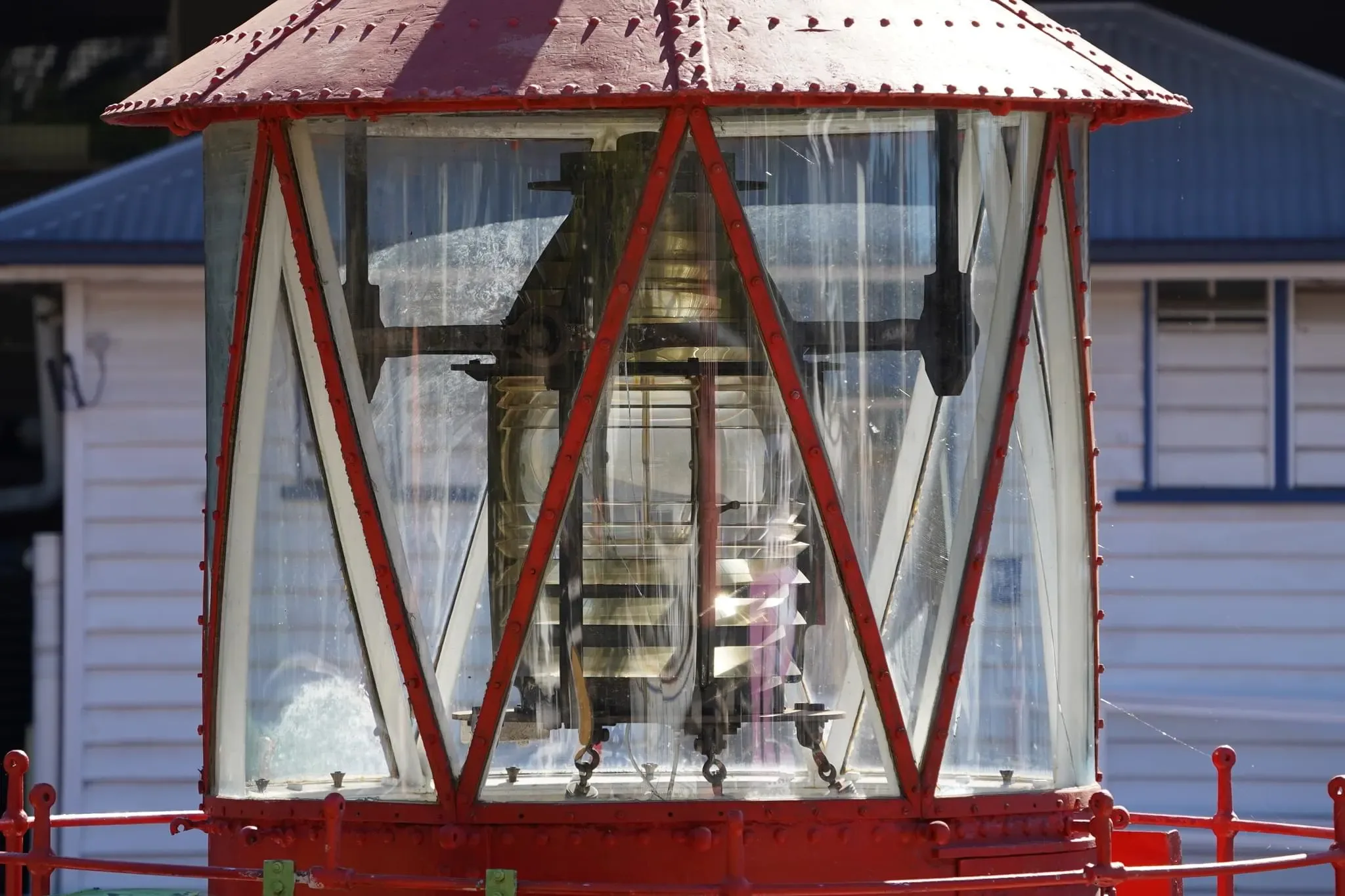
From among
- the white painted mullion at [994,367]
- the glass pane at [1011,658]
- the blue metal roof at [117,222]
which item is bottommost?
the glass pane at [1011,658]

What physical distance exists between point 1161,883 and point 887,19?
257 cm

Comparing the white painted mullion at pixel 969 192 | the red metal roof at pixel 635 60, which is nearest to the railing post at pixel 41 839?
the red metal roof at pixel 635 60

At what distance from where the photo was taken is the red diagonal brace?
503cm

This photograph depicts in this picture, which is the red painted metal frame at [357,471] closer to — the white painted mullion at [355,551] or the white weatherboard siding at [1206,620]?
the white painted mullion at [355,551]

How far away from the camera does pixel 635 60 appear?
16.2 feet

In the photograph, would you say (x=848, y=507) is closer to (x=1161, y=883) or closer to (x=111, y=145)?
(x=1161, y=883)

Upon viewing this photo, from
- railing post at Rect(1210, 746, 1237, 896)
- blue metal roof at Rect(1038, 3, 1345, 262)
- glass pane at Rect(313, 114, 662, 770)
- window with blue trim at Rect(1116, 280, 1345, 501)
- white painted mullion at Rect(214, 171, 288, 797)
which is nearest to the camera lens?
glass pane at Rect(313, 114, 662, 770)

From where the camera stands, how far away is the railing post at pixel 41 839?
17.1ft

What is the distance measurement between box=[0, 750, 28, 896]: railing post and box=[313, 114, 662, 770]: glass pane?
1110 mm

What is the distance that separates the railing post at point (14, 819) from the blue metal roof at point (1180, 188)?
19.7ft

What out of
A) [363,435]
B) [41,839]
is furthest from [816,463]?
[41,839]

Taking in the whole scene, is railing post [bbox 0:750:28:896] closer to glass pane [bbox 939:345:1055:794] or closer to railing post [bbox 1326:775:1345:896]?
glass pane [bbox 939:345:1055:794]

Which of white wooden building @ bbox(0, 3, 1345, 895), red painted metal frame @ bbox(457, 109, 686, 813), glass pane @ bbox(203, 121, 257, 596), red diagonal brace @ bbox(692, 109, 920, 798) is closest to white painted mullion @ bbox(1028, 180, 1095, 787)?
red diagonal brace @ bbox(692, 109, 920, 798)

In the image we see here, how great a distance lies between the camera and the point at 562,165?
17.4ft
